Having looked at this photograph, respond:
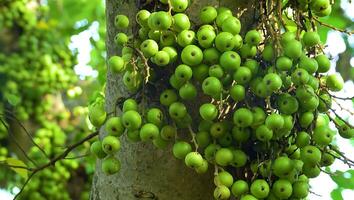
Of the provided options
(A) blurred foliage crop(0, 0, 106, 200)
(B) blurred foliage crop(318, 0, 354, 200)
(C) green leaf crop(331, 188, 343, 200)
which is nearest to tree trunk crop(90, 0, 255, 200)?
(B) blurred foliage crop(318, 0, 354, 200)

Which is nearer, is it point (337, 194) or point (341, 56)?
point (337, 194)

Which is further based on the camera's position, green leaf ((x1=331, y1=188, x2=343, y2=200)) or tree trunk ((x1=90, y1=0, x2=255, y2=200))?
green leaf ((x1=331, y1=188, x2=343, y2=200))

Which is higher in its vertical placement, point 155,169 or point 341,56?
point 155,169

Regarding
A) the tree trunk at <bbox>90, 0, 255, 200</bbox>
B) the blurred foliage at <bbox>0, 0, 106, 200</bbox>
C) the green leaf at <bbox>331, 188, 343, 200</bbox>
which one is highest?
the tree trunk at <bbox>90, 0, 255, 200</bbox>

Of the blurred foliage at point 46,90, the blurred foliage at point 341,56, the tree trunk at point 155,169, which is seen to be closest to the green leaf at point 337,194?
the blurred foliage at point 341,56

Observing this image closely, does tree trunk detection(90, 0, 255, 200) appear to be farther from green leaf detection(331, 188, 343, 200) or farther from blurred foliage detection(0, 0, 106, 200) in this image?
blurred foliage detection(0, 0, 106, 200)

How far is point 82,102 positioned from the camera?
14.1 feet

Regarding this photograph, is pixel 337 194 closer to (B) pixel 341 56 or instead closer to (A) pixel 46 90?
(B) pixel 341 56

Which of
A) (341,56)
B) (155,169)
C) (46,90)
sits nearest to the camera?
(155,169)

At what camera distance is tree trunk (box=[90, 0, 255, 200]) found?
Result: 1388 mm

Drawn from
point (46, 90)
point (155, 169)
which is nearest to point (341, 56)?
point (46, 90)

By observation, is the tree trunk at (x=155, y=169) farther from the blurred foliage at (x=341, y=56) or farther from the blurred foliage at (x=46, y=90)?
the blurred foliage at (x=46, y=90)

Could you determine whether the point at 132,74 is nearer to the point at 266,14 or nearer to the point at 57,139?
the point at 266,14

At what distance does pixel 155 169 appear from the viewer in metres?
1.43
